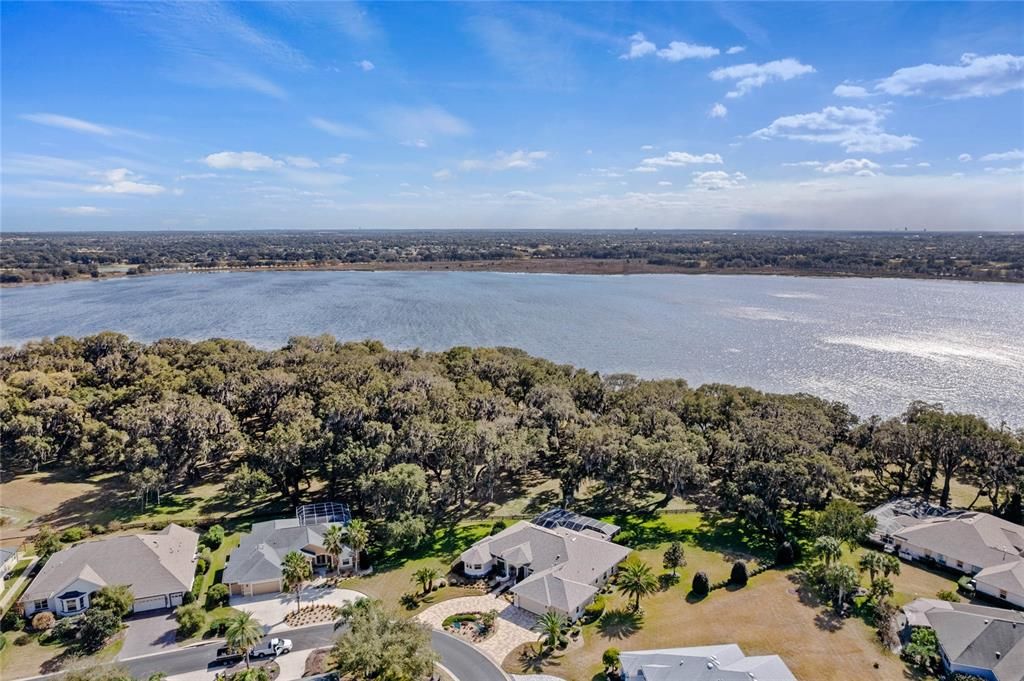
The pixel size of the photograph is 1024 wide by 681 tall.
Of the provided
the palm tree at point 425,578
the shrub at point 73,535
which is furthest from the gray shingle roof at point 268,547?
the shrub at point 73,535

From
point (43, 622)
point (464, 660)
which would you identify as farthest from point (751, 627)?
point (43, 622)

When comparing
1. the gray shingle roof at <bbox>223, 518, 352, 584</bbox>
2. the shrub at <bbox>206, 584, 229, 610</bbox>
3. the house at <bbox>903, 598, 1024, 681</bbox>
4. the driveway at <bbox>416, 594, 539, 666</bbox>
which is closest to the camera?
the house at <bbox>903, 598, 1024, 681</bbox>

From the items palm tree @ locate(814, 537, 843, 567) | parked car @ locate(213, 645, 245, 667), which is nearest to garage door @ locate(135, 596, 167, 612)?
parked car @ locate(213, 645, 245, 667)

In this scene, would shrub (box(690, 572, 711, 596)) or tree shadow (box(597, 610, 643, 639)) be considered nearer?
tree shadow (box(597, 610, 643, 639))

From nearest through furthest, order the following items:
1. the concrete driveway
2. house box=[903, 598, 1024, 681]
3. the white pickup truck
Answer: house box=[903, 598, 1024, 681] < the white pickup truck < the concrete driveway

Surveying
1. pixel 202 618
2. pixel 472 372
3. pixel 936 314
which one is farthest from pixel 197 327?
pixel 936 314

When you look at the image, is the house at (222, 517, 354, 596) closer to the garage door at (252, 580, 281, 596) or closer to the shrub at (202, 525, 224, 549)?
the garage door at (252, 580, 281, 596)

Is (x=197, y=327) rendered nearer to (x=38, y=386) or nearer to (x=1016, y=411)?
(x=38, y=386)
